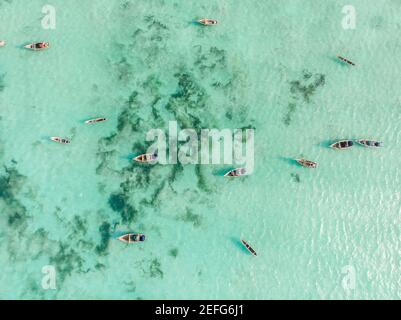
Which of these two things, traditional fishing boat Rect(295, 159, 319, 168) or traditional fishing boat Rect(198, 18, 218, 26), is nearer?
traditional fishing boat Rect(295, 159, 319, 168)

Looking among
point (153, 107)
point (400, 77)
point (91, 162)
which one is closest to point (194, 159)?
point (153, 107)

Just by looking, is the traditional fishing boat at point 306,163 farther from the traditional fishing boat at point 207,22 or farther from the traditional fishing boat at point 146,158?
the traditional fishing boat at point 207,22

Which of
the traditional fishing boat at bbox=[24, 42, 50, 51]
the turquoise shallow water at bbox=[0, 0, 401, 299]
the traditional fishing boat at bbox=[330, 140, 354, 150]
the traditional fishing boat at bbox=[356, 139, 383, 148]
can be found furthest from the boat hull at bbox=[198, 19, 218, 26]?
the traditional fishing boat at bbox=[356, 139, 383, 148]

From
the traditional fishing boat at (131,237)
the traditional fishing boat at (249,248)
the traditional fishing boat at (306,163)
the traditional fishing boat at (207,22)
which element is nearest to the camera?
the traditional fishing boat at (131,237)

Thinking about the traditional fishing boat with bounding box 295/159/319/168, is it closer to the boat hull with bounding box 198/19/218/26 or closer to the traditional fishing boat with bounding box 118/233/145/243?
the boat hull with bounding box 198/19/218/26

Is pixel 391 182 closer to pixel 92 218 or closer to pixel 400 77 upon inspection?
pixel 400 77

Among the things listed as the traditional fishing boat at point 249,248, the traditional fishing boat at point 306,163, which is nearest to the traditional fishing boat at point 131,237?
the traditional fishing boat at point 249,248

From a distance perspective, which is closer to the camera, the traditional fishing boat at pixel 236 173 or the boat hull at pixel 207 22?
the traditional fishing boat at pixel 236 173
